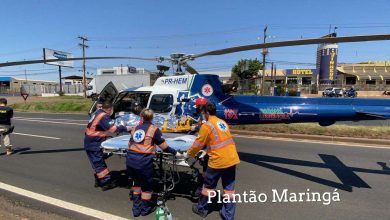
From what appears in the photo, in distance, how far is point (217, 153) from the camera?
4.20 metres

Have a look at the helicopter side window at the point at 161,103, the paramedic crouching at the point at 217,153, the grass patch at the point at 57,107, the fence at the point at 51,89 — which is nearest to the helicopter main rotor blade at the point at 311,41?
the helicopter side window at the point at 161,103

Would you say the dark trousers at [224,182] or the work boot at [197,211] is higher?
the dark trousers at [224,182]

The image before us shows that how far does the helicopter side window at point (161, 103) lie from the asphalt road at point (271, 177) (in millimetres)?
1623

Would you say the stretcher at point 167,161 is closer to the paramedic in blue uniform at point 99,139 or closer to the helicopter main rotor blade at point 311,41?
the paramedic in blue uniform at point 99,139

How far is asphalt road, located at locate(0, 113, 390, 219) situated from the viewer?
4766 millimetres

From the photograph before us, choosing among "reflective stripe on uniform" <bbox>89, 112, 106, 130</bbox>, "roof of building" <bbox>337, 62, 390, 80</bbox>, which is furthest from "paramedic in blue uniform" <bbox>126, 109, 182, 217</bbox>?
"roof of building" <bbox>337, 62, 390, 80</bbox>

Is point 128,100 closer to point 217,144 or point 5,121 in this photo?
point 5,121

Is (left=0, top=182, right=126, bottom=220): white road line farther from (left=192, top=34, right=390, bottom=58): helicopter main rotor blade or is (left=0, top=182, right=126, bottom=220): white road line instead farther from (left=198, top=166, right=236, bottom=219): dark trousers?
(left=192, top=34, right=390, bottom=58): helicopter main rotor blade

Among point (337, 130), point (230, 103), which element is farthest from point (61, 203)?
point (337, 130)

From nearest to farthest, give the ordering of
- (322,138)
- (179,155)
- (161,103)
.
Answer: (179,155), (161,103), (322,138)

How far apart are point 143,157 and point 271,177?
319 cm

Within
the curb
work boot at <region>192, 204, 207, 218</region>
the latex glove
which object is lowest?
work boot at <region>192, 204, 207, 218</region>

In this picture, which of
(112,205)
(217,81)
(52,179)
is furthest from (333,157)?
(52,179)

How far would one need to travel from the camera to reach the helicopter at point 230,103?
264 inches
